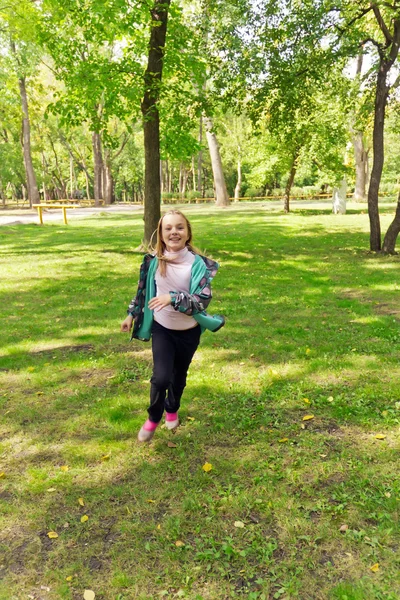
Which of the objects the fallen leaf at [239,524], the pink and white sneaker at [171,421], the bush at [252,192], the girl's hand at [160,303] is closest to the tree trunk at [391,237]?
the pink and white sneaker at [171,421]

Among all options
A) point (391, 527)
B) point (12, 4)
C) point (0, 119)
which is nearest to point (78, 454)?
point (391, 527)

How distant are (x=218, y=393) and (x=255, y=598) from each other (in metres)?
2.61

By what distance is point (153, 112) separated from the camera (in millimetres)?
11641

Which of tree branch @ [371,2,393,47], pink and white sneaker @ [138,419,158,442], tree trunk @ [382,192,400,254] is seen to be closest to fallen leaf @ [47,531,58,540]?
pink and white sneaker @ [138,419,158,442]

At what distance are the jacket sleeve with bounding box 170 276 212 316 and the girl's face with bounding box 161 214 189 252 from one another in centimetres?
37

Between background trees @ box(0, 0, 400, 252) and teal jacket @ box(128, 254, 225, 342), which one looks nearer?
teal jacket @ box(128, 254, 225, 342)

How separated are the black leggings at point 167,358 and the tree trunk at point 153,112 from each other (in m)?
8.20

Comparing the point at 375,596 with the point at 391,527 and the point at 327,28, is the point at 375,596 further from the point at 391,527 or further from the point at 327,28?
the point at 327,28

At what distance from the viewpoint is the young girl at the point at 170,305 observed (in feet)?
12.2

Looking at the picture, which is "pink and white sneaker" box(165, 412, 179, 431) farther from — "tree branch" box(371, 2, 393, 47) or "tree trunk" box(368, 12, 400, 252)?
"tree branch" box(371, 2, 393, 47)

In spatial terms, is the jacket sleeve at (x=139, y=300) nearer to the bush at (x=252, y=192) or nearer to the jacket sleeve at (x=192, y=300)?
the jacket sleeve at (x=192, y=300)

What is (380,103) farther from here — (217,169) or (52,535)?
(217,169)

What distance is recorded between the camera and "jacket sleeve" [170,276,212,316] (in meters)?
3.46

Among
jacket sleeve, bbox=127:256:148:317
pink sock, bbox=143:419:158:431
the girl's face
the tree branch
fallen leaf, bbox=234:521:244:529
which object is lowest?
fallen leaf, bbox=234:521:244:529
